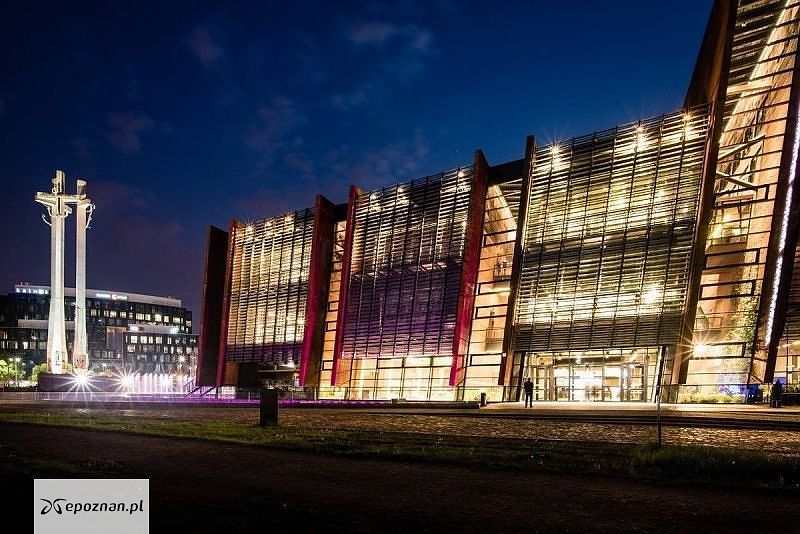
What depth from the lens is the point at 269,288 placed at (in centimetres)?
6512

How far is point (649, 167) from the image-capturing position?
135 ft

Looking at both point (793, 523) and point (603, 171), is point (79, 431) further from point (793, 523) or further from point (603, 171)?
point (603, 171)

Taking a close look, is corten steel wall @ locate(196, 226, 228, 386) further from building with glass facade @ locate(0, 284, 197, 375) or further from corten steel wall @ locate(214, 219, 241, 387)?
building with glass facade @ locate(0, 284, 197, 375)

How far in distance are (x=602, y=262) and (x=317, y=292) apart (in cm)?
2729

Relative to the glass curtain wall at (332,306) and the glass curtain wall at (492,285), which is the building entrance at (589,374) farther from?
the glass curtain wall at (332,306)

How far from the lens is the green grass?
12.0 m

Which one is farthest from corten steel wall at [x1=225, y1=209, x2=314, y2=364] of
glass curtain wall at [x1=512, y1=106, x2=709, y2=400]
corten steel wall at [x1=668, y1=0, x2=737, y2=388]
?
corten steel wall at [x1=668, y1=0, x2=737, y2=388]

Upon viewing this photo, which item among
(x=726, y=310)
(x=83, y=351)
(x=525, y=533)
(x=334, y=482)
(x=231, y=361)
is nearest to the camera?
(x=525, y=533)

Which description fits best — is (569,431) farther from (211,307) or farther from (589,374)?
(211,307)

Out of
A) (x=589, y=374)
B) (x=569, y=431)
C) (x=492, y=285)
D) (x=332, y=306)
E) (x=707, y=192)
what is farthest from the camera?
(x=332, y=306)

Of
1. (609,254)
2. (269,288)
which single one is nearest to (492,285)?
(609,254)

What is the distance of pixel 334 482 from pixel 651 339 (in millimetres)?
32000

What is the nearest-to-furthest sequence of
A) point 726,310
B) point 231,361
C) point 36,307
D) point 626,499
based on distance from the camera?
point 626,499
point 726,310
point 231,361
point 36,307

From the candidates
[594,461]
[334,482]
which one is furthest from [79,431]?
[594,461]
